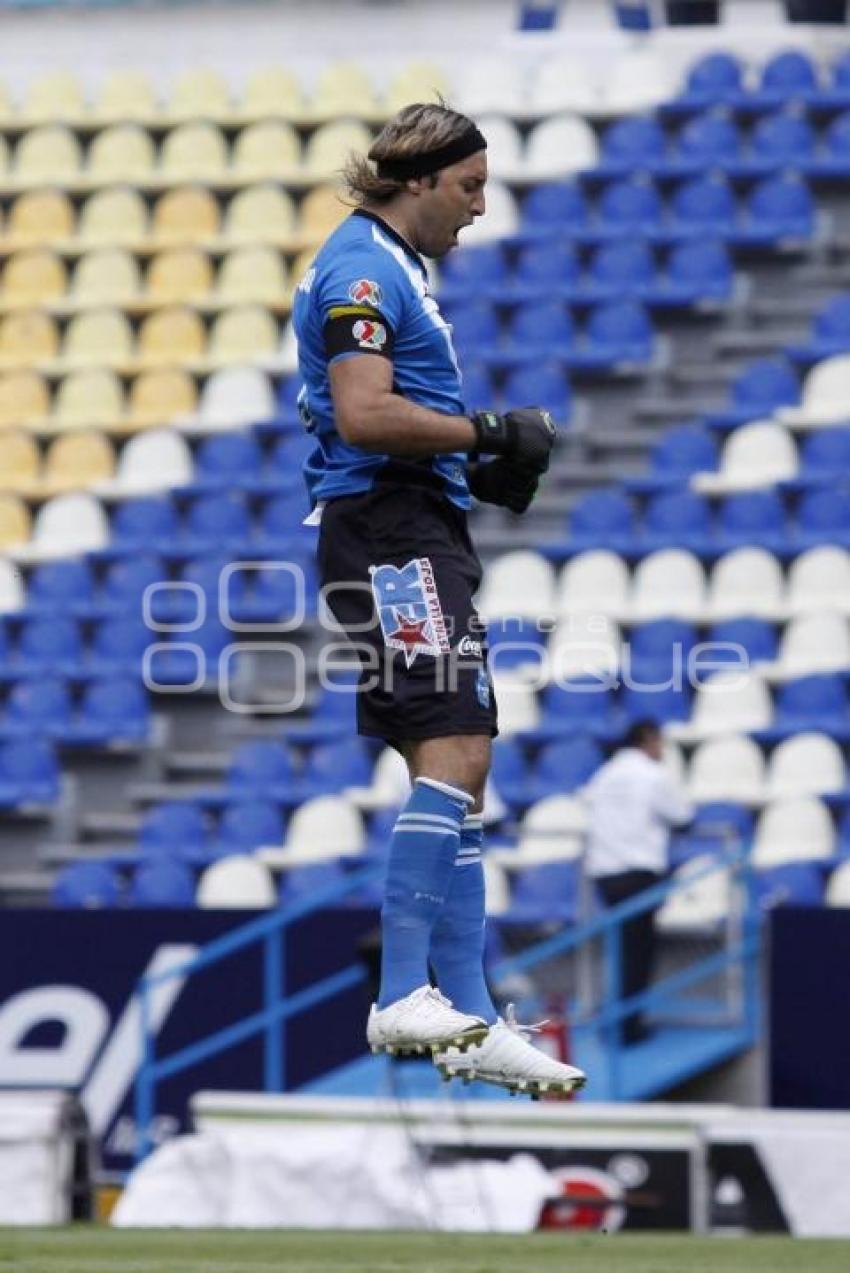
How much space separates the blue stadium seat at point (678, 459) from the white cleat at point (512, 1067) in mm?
8279

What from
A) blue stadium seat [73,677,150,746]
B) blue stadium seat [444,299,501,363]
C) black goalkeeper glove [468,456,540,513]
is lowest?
black goalkeeper glove [468,456,540,513]

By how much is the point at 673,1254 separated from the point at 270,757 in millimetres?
7453

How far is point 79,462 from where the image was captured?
47.6 ft

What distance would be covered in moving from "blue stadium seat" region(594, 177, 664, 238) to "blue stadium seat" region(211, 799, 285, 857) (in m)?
3.72

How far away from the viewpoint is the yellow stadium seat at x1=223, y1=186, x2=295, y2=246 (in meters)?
15.2

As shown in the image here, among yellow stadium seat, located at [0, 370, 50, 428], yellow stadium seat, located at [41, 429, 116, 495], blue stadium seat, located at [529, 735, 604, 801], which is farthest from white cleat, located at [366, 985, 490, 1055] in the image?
yellow stadium seat, located at [0, 370, 50, 428]

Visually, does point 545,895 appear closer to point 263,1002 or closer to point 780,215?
point 263,1002

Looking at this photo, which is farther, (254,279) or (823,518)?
(254,279)

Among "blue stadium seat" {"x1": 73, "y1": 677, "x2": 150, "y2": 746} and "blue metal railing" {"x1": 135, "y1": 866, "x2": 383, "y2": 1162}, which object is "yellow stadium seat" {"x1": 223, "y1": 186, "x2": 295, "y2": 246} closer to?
"blue stadium seat" {"x1": 73, "y1": 677, "x2": 150, "y2": 746}

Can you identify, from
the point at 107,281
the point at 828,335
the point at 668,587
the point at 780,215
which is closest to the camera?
the point at 668,587

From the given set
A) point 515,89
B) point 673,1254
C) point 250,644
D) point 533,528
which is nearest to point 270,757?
point 250,644

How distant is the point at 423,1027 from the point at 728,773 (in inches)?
272

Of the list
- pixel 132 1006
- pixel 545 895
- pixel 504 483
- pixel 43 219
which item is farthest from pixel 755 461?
pixel 504 483

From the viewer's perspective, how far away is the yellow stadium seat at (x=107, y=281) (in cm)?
1534
